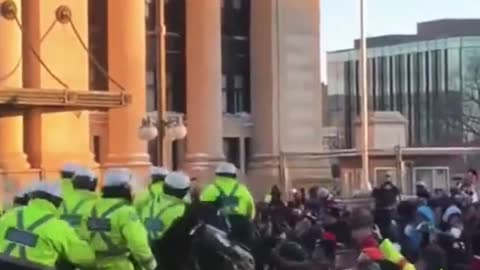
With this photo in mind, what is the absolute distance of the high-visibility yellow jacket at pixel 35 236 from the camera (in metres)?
10.9

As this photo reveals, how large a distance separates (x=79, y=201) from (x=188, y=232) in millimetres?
1514

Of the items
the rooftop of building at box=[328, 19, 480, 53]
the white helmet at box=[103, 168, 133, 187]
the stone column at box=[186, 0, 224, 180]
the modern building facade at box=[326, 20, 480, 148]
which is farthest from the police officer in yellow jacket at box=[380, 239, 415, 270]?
the rooftop of building at box=[328, 19, 480, 53]

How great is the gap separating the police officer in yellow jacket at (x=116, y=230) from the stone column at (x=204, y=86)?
1120 inches

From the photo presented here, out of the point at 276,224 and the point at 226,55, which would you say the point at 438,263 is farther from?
the point at 226,55

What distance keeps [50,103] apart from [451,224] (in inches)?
402

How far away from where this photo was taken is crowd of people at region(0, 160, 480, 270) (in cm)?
1102

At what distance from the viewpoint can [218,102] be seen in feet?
140

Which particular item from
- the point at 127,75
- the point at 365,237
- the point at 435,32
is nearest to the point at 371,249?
the point at 365,237

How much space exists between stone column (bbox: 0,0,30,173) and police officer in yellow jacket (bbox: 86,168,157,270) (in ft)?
54.4

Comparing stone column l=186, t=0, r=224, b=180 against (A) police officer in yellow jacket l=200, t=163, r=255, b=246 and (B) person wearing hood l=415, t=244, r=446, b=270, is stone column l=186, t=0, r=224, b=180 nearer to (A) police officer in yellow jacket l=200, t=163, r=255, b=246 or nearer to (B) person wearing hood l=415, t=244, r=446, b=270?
(A) police officer in yellow jacket l=200, t=163, r=255, b=246

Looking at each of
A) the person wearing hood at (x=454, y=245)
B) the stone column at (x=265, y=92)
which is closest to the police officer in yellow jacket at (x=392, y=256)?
the person wearing hood at (x=454, y=245)

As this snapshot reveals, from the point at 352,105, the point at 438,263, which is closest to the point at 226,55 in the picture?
Result: the point at 438,263

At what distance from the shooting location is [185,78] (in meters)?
46.5

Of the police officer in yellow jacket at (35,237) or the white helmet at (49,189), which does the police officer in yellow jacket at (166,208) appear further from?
the police officer in yellow jacket at (35,237)
